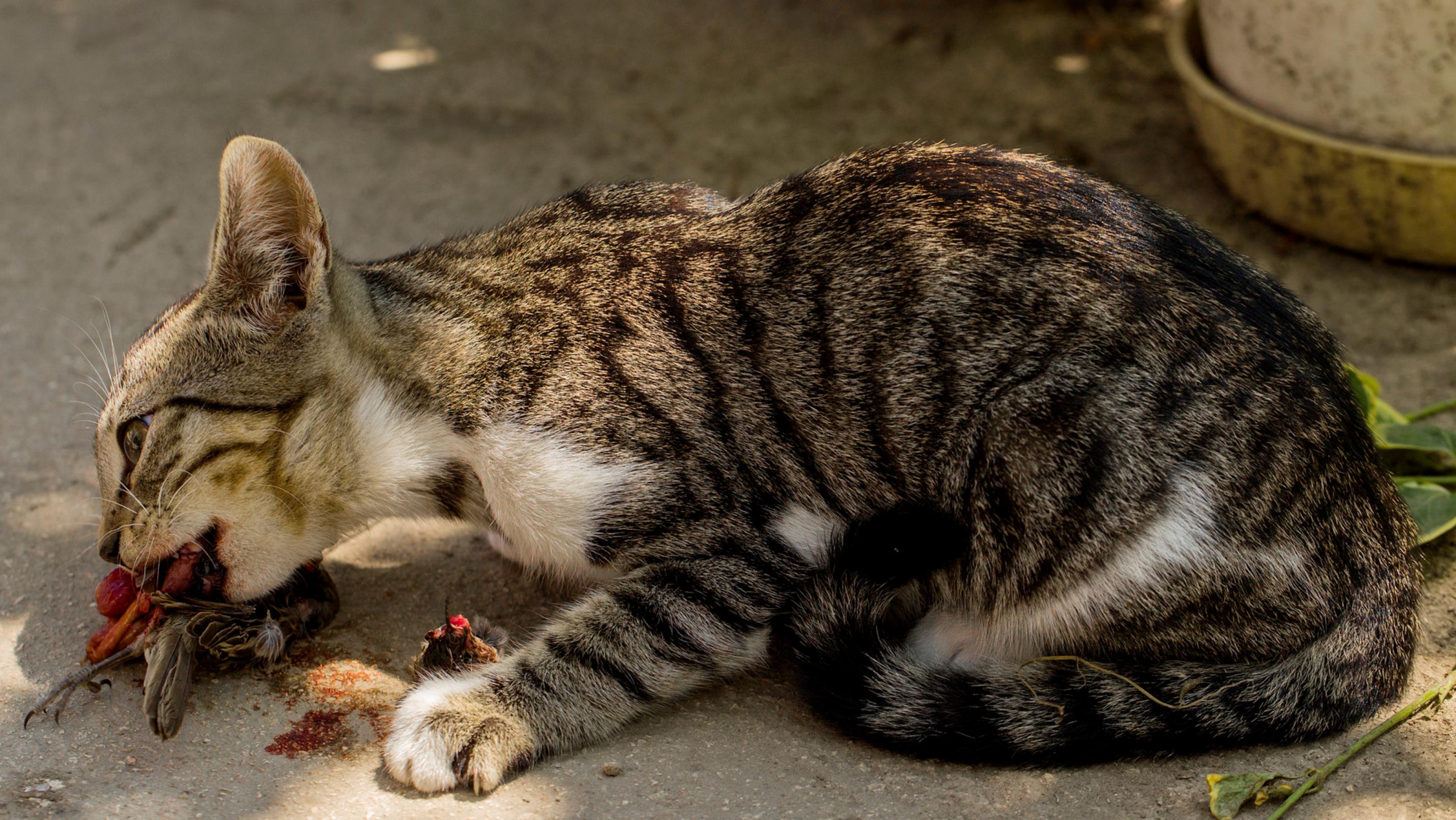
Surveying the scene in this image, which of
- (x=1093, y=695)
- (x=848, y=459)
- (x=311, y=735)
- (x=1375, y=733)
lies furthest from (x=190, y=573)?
(x=1375, y=733)

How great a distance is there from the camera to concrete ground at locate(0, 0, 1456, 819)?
2.58 m

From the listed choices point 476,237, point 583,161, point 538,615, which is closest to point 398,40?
point 583,161

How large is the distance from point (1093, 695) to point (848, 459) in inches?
28.9

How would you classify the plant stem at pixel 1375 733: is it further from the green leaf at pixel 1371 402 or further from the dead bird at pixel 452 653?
the dead bird at pixel 452 653

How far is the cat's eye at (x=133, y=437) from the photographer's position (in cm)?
280

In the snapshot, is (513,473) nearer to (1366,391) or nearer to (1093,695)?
(1093,695)

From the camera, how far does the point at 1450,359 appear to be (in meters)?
4.05

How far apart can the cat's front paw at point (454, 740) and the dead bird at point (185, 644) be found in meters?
0.43

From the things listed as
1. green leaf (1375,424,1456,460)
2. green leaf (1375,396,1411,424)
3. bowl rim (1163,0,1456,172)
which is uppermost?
bowl rim (1163,0,1456,172)

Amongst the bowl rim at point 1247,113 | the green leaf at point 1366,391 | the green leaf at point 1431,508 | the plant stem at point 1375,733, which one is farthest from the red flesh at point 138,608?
the bowl rim at point 1247,113

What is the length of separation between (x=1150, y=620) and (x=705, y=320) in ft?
Result: 3.91

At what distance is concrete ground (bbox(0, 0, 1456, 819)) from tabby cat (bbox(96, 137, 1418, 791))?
146 millimetres

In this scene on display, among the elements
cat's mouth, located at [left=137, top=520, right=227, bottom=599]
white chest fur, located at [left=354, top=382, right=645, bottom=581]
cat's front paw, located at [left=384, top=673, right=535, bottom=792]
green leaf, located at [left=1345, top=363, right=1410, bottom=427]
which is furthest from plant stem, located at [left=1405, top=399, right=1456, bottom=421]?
cat's mouth, located at [left=137, top=520, right=227, bottom=599]

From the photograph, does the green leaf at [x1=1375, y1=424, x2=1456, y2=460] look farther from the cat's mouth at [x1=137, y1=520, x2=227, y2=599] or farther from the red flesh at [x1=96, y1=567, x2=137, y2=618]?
the red flesh at [x1=96, y1=567, x2=137, y2=618]
